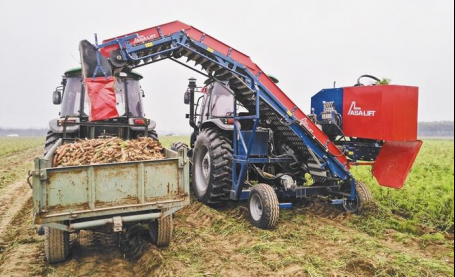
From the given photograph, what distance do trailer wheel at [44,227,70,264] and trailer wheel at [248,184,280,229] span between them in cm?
277

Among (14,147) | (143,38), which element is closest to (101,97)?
(143,38)

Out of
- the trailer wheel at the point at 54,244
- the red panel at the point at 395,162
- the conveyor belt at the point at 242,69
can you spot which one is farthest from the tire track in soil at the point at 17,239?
the red panel at the point at 395,162

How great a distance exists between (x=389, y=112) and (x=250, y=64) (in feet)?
7.79

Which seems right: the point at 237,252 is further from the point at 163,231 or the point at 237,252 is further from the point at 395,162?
the point at 395,162

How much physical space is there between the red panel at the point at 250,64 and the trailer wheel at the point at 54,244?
321cm

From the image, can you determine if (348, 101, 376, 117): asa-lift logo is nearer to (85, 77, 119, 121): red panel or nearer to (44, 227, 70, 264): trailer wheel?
(85, 77, 119, 121): red panel

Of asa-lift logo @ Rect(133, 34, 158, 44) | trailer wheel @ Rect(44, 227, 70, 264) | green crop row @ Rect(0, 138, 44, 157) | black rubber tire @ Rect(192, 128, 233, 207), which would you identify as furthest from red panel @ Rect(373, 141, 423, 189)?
green crop row @ Rect(0, 138, 44, 157)

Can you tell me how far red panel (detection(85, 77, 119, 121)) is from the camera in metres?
5.12

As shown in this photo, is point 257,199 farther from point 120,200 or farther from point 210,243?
point 120,200

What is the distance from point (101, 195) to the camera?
399 cm

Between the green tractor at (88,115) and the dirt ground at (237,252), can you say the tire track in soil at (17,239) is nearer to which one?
the dirt ground at (237,252)

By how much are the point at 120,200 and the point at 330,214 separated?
3868 mm

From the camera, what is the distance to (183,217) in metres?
6.29

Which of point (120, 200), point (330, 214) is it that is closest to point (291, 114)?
point (330, 214)
